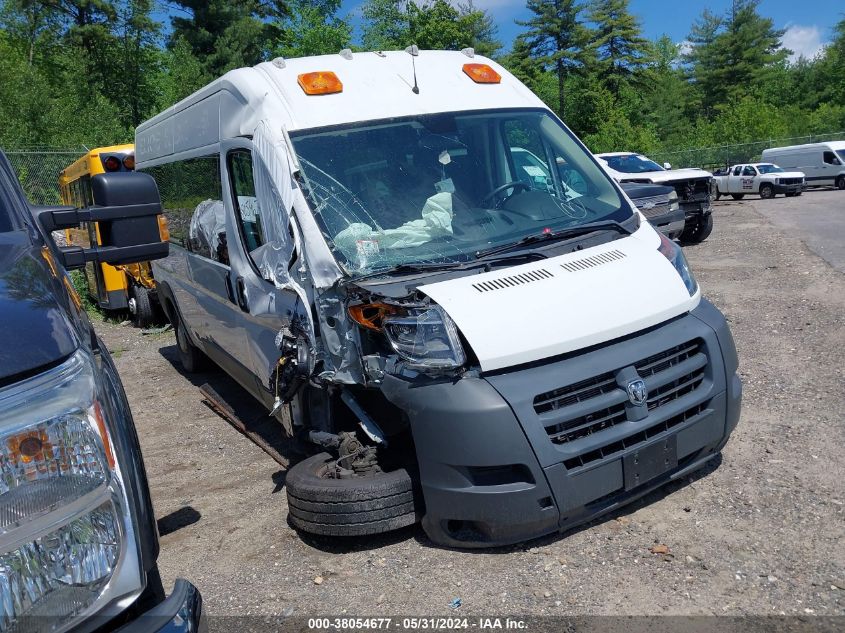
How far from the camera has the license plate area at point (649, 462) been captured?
3625mm

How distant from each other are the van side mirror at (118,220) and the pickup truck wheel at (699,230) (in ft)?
44.4

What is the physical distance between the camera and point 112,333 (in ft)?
38.3

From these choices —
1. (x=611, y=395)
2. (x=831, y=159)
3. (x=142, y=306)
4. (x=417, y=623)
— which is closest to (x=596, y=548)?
(x=611, y=395)

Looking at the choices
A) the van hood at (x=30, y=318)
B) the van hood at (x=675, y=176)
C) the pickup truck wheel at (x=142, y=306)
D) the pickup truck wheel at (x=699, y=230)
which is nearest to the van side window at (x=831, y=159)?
the van hood at (x=675, y=176)

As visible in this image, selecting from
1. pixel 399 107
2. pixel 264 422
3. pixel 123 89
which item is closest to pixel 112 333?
pixel 264 422

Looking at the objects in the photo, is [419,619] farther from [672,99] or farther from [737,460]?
[672,99]

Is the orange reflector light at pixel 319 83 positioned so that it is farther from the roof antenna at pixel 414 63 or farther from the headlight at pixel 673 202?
Answer: the headlight at pixel 673 202

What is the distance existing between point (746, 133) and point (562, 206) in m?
49.8

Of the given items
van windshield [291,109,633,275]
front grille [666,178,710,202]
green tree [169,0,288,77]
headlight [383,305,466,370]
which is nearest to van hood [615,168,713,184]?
front grille [666,178,710,202]

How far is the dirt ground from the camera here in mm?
3381

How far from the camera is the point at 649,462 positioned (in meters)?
3.69

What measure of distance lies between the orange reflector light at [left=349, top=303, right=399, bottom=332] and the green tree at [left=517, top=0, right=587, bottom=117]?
5767 centimetres

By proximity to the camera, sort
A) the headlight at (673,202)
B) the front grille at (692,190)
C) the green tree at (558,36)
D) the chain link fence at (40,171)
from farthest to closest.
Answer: the green tree at (558,36)
the chain link fence at (40,171)
the front grille at (692,190)
the headlight at (673,202)

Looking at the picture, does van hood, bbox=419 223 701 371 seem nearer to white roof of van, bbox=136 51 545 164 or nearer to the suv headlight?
white roof of van, bbox=136 51 545 164
